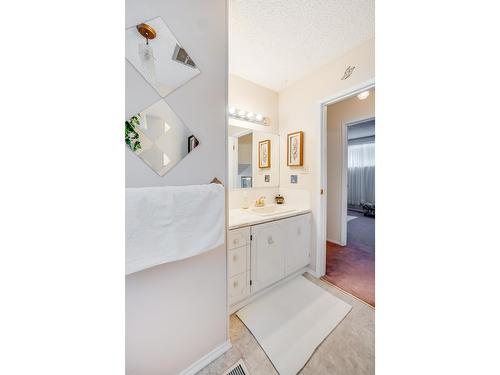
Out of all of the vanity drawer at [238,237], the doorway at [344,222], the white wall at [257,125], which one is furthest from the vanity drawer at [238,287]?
the doorway at [344,222]

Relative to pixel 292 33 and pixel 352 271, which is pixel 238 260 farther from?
pixel 292 33

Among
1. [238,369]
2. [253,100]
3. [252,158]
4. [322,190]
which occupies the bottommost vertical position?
[238,369]

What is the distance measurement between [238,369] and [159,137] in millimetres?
1397

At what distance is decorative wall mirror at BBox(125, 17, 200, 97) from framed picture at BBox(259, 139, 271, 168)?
1422 mm

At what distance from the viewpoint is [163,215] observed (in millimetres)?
782

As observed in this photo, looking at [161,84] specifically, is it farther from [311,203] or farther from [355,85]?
[311,203]

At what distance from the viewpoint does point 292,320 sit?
139cm

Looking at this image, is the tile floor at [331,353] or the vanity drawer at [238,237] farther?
the vanity drawer at [238,237]

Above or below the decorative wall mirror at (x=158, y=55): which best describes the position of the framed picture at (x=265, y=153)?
below

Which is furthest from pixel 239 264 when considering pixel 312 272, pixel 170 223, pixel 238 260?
pixel 312 272

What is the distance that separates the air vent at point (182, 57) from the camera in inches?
34.5

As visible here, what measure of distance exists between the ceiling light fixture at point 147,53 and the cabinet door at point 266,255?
1.24 m

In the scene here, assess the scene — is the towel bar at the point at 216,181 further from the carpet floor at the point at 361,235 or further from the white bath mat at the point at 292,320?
the carpet floor at the point at 361,235

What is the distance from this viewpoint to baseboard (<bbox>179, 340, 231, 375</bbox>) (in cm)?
101
